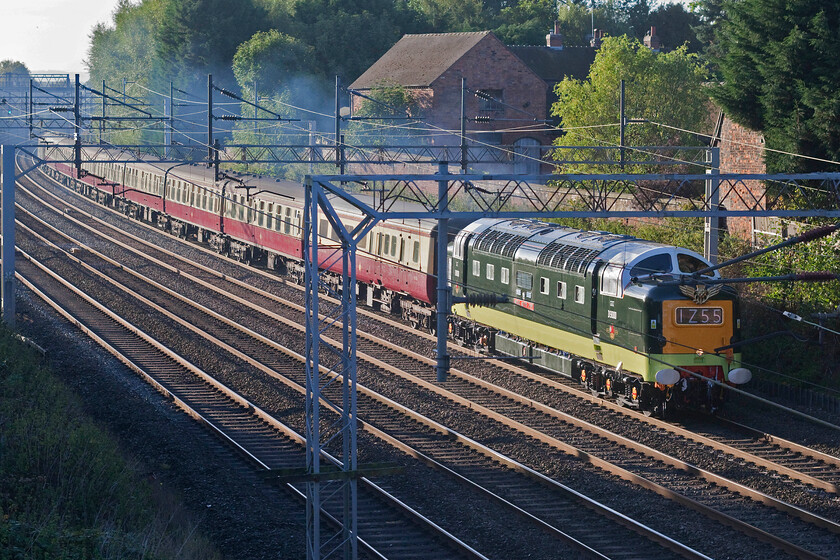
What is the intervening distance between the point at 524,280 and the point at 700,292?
16.1 ft

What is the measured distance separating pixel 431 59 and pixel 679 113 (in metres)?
17.2

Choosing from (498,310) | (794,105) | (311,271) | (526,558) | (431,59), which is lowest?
(526,558)

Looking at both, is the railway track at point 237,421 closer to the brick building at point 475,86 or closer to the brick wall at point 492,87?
the brick building at point 475,86

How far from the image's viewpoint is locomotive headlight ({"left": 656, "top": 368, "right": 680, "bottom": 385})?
1977 centimetres

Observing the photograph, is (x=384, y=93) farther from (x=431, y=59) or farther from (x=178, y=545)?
(x=178, y=545)

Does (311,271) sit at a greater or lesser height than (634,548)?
greater

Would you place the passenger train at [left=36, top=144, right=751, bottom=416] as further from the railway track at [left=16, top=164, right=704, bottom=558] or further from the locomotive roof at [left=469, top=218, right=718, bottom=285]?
the railway track at [left=16, top=164, right=704, bottom=558]

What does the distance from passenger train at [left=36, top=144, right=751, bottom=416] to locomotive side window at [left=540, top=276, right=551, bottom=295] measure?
0.07 ft

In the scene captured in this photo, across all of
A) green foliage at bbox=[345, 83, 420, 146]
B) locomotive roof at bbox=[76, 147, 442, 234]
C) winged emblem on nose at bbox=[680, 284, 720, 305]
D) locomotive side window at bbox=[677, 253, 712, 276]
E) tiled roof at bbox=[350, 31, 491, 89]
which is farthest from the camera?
tiled roof at bbox=[350, 31, 491, 89]

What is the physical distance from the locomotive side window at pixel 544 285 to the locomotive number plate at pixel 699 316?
3.69m

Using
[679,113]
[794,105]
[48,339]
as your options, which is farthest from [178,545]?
[679,113]

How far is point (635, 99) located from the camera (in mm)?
44531

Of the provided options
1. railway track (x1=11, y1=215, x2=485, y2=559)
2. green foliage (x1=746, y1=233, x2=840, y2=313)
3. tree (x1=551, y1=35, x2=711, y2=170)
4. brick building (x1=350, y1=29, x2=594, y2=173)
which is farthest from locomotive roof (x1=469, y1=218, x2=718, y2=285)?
brick building (x1=350, y1=29, x2=594, y2=173)

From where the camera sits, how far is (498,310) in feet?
83.8
